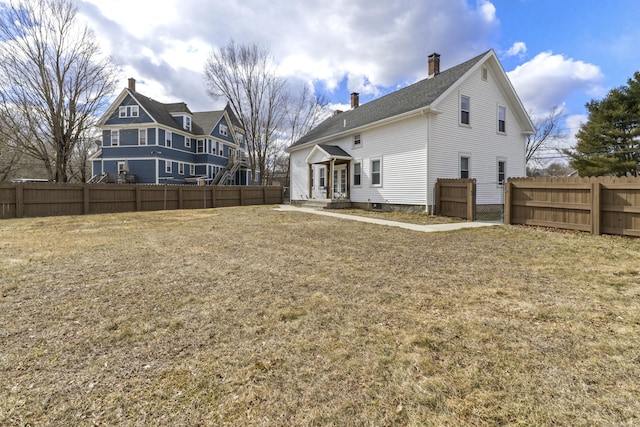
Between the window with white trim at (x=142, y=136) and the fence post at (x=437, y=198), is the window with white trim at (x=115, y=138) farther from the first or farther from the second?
the fence post at (x=437, y=198)

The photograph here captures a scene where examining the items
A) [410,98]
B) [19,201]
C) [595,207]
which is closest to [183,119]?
[19,201]

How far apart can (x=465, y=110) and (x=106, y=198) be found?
62.9ft

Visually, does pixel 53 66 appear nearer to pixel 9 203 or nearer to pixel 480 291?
pixel 9 203

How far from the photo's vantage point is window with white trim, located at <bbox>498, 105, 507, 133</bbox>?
16284mm

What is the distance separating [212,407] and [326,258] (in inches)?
159

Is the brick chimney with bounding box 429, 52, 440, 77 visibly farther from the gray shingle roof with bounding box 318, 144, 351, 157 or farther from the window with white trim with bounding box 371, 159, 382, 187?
the gray shingle roof with bounding box 318, 144, 351, 157

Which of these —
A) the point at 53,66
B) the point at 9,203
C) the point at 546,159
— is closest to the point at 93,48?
the point at 53,66

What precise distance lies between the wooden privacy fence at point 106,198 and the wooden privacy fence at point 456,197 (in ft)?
46.9

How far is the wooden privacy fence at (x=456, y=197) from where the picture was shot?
11.8 m

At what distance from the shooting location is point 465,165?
15.1 meters

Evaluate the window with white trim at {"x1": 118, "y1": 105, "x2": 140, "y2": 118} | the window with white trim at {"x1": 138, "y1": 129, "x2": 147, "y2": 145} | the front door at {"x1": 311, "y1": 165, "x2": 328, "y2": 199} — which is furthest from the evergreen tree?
the window with white trim at {"x1": 118, "y1": 105, "x2": 140, "y2": 118}

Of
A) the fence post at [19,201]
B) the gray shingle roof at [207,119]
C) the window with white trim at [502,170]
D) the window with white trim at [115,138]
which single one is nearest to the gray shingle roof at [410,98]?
the window with white trim at [502,170]

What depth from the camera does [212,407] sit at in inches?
77.1

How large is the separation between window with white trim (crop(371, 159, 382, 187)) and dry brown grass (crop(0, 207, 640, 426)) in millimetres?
10608
